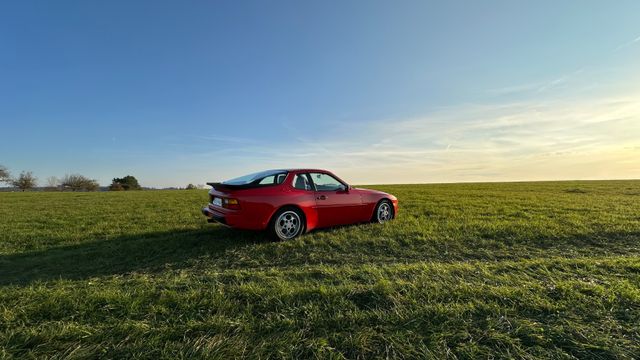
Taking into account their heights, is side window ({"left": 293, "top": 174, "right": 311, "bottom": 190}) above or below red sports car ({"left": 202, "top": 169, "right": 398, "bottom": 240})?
above

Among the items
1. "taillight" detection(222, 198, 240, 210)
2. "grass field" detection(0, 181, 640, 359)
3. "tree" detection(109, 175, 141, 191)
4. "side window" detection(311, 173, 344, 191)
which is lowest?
"grass field" detection(0, 181, 640, 359)

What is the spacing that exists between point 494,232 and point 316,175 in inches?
Answer: 163

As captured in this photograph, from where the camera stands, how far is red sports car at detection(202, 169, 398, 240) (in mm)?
6027

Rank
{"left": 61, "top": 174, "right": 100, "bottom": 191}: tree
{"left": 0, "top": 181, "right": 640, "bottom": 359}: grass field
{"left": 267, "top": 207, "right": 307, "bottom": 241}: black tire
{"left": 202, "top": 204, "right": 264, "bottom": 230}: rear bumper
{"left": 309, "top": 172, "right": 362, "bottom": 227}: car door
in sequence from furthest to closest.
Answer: {"left": 61, "top": 174, "right": 100, "bottom": 191}: tree, {"left": 309, "top": 172, "right": 362, "bottom": 227}: car door, {"left": 267, "top": 207, "right": 307, "bottom": 241}: black tire, {"left": 202, "top": 204, "right": 264, "bottom": 230}: rear bumper, {"left": 0, "top": 181, "right": 640, "bottom": 359}: grass field

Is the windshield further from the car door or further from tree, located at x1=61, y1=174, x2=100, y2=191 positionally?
tree, located at x1=61, y1=174, x2=100, y2=191

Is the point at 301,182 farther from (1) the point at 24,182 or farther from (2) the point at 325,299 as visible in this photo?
(1) the point at 24,182

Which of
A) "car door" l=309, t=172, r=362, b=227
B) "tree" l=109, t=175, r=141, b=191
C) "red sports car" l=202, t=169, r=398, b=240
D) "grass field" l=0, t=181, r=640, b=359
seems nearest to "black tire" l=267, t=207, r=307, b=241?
"red sports car" l=202, t=169, r=398, b=240

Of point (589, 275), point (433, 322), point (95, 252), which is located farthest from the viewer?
point (95, 252)

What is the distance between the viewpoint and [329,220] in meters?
7.10

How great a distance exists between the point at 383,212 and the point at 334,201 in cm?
177

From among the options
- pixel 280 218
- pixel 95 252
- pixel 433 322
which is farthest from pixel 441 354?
pixel 95 252

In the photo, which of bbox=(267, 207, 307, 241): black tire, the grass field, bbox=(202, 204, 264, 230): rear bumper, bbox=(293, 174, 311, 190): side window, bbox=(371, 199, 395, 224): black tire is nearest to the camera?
the grass field

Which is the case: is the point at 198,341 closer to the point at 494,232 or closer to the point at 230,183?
the point at 230,183

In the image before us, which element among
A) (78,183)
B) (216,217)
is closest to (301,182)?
(216,217)
